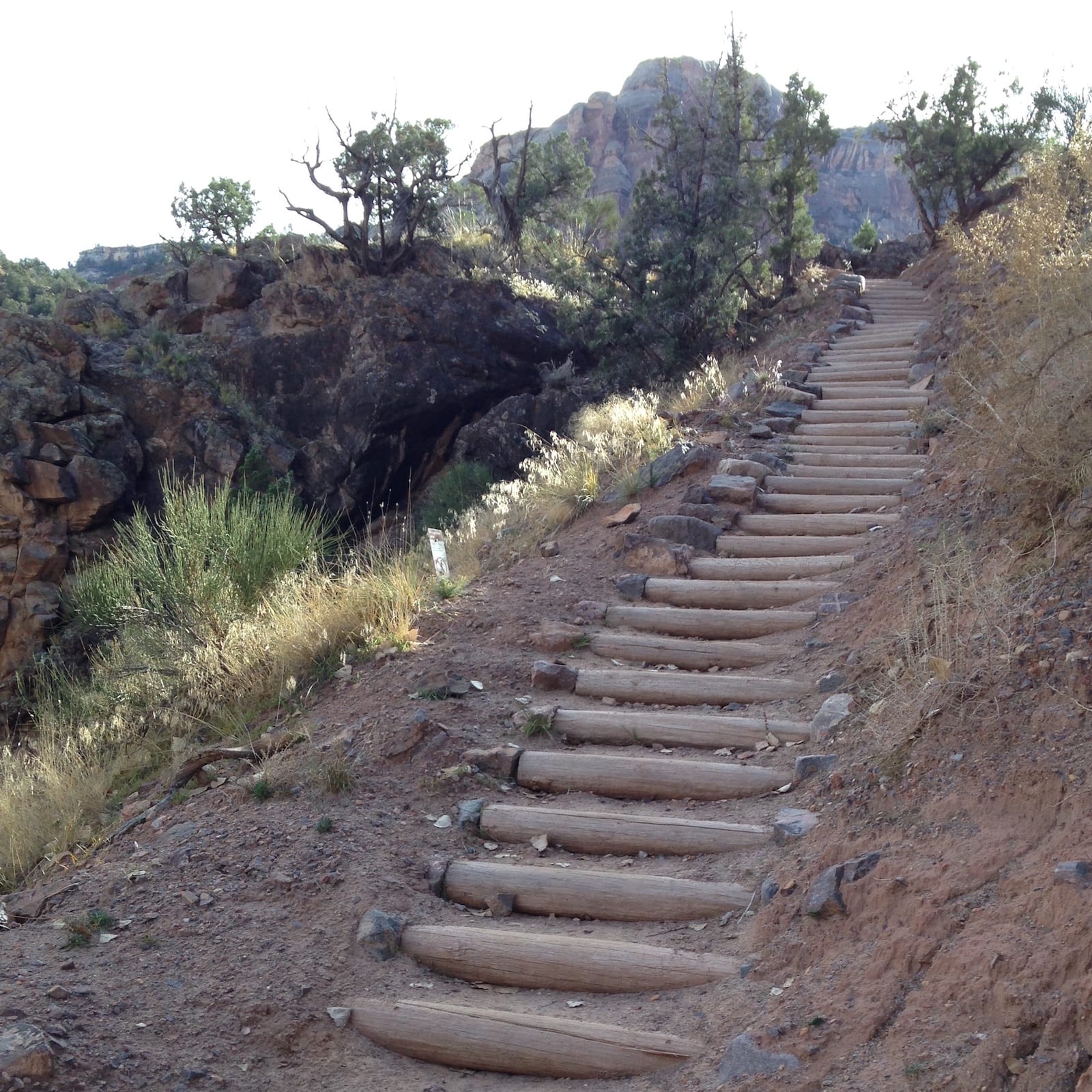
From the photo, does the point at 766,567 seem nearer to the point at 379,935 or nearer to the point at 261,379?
the point at 379,935

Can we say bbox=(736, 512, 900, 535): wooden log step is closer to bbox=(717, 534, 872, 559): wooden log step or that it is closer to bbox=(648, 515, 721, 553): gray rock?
bbox=(717, 534, 872, 559): wooden log step

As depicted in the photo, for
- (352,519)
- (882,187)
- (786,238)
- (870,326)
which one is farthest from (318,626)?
(882,187)

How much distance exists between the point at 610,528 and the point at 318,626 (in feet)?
8.03

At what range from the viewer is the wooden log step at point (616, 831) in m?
4.03

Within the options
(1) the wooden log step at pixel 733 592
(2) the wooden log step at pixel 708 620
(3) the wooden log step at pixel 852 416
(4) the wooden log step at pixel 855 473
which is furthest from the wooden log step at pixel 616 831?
(3) the wooden log step at pixel 852 416

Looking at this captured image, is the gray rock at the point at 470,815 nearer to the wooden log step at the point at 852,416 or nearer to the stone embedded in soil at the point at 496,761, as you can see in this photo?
the stone embedded in soil at the point at 496,761

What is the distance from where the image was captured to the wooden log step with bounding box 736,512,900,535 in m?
6.97

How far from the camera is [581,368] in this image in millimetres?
16000

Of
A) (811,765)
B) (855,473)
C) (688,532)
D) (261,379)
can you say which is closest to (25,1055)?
(811,765)

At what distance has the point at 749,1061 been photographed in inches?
109

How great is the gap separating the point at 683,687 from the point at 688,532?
2050mm

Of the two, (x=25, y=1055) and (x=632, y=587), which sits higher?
(x=632, y=587)

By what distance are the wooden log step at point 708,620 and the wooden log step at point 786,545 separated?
867mm

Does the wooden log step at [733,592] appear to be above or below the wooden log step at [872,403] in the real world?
below
